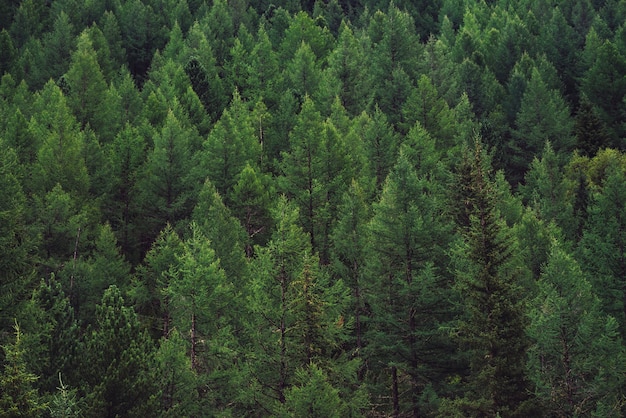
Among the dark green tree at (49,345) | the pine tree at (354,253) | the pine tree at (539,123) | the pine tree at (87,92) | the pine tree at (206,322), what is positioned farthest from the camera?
the pine tree at (539,123)

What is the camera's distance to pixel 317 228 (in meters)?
39.5

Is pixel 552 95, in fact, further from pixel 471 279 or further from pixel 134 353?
pixel 134 353

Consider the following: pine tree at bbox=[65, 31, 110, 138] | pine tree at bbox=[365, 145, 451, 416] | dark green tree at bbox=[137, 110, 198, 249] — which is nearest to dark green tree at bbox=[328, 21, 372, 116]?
pine tree at bbox=[65, 31, 110, 138]

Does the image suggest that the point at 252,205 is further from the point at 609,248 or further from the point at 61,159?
the point at 609,248

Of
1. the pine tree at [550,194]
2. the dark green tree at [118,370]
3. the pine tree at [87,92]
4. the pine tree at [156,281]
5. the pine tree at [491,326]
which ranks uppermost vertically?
the pine tree at [491,326]

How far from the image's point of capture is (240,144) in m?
46.1

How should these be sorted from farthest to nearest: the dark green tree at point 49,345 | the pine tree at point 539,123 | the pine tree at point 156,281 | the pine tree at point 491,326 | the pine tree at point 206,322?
the pine tree at point 539,123, the pine tree at point 156,281, the pine tree at point 206,322, the pine tree at point 491,326, the dark green tree at point 49,345

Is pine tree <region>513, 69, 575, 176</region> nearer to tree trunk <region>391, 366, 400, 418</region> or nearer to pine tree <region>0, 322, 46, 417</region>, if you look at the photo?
tree trunk <region>391, 366, 400, 418</region>

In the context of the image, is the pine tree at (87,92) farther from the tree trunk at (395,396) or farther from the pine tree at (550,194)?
the tree trunk at (395,396)

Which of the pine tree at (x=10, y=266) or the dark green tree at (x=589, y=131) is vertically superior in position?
the pine tree at (x=10, y=266)

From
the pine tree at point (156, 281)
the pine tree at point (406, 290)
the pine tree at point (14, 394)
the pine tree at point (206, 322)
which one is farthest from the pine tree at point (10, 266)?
the pine tree at point (406, 290)

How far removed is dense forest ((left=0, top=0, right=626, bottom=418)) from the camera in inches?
1003

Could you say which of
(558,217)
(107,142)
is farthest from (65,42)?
(558,217)

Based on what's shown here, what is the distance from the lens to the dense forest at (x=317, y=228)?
83.6 feet
